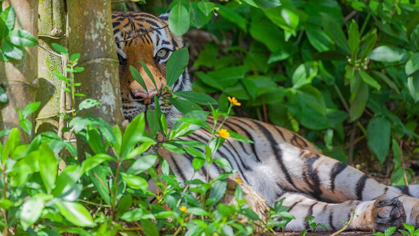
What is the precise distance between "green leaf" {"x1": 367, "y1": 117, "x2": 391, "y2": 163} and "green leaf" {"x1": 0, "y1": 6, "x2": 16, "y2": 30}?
Result: 3.43 meters

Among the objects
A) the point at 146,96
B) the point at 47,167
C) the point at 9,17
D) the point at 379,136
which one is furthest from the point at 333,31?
the point at 47,167

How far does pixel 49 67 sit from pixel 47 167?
0.99 meters

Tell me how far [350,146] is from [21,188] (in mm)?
3739

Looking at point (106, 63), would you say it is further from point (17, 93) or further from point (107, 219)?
point (107, 219)

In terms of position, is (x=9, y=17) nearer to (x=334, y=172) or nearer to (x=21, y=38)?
(x=21, y=38)

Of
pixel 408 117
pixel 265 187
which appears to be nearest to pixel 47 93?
pixel 265 187

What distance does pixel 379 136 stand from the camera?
4676 mm

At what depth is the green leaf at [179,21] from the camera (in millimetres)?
2074

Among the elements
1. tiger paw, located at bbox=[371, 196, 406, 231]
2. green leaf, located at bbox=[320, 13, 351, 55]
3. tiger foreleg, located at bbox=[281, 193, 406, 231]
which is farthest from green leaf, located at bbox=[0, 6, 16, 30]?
green leaf, located at bbox=[320, 13, 351, 55]

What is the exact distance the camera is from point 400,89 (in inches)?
205

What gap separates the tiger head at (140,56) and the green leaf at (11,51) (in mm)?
942

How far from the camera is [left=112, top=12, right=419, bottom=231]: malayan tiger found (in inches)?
114

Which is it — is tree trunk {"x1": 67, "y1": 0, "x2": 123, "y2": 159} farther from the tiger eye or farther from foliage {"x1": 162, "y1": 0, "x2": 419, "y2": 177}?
foliage {"x1": 162, "y1": 0, "x2": 419, "y2": 177}

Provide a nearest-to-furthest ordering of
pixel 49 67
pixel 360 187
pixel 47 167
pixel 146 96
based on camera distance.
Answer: pixel 47 167 → pixel 49 67 → pixel 146 96 → pixel 360 187
